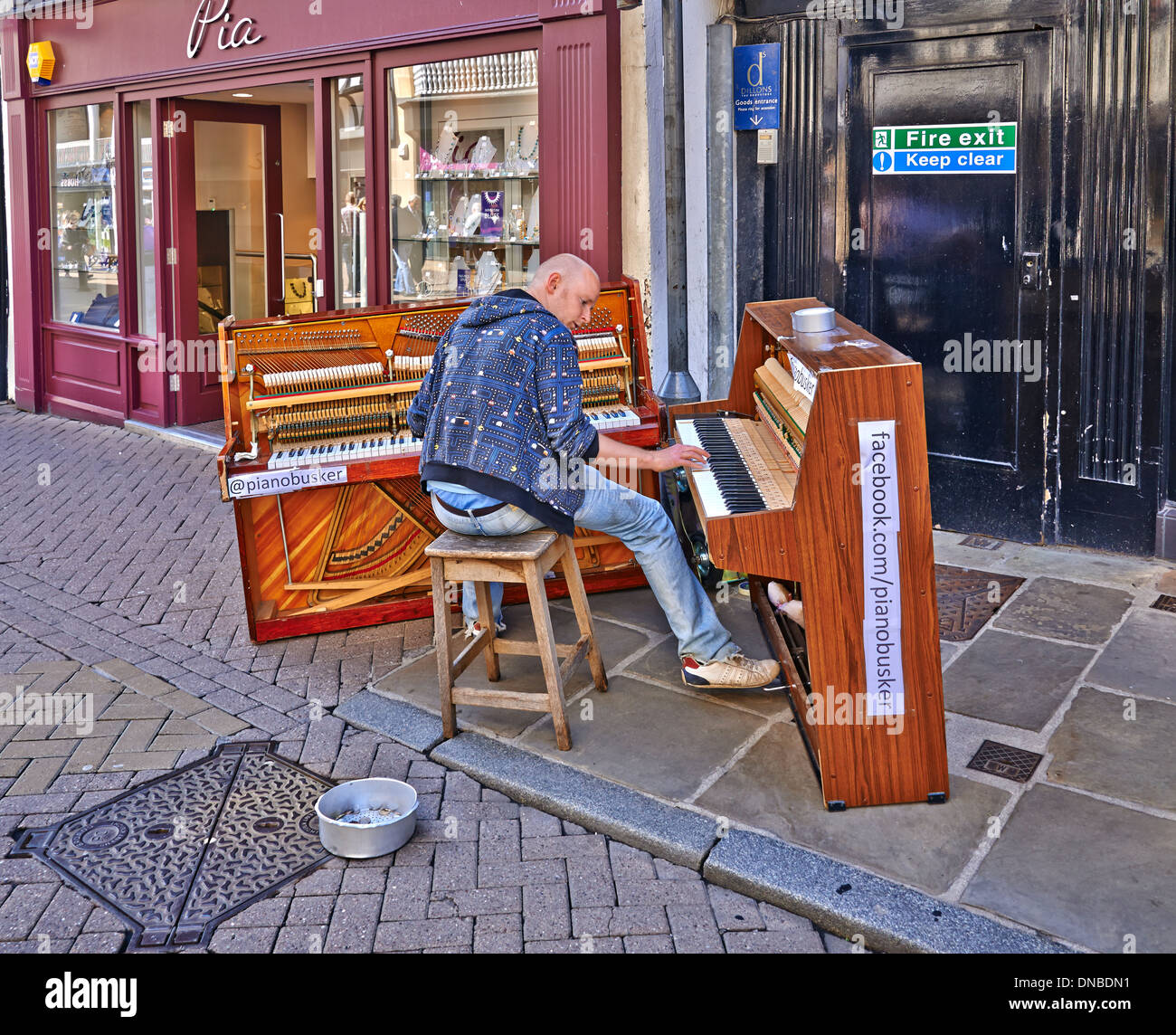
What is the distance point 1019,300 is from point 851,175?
117cm

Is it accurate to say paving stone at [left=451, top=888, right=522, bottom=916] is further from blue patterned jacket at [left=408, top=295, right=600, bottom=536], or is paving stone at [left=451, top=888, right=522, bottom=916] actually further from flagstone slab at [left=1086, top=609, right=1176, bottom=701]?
flagstone slab at [left=1086, top=609, right=1176, bottom=701]

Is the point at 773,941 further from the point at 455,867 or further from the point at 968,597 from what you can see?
the point at 968,597

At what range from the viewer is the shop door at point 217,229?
1050 cm

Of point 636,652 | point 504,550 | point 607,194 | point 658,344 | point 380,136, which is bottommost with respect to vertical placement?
point 636,652

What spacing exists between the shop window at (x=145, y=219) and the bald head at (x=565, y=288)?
716 centimetres

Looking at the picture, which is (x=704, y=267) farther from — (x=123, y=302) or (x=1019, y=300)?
(x=123, y=302)

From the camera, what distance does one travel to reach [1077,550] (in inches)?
254

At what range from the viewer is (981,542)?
263 inches

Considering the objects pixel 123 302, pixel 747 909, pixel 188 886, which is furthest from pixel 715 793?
pixel 123 302

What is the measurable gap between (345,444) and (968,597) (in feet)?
9.66

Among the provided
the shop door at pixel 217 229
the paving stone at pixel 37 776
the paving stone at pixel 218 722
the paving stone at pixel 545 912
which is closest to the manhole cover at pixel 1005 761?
the paving stone at pixel 545 912

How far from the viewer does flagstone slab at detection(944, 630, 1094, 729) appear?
15.1 feet

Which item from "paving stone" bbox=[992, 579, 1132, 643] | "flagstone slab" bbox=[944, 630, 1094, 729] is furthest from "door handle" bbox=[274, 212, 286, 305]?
"flagstone slab" bbox=[944, 630, 1094, 729]
